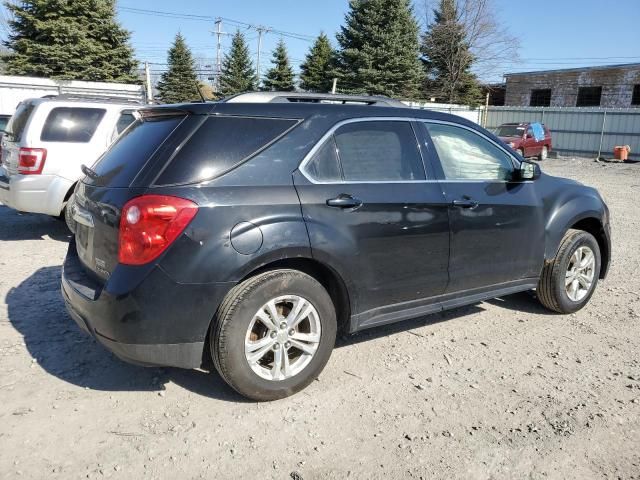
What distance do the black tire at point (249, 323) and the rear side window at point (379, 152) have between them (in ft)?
2.54

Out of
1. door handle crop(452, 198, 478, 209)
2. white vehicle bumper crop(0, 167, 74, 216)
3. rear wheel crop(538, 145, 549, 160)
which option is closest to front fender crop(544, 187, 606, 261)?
door handle crop(452, 198, 478, 209)

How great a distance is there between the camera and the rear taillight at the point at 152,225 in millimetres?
2771

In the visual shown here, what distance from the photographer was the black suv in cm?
282

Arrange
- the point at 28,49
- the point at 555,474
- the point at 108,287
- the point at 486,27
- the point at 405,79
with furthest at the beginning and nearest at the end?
the point at 486,27, the point at 405,79, the point at 28,49, the point at 108,287, the point at 555,474

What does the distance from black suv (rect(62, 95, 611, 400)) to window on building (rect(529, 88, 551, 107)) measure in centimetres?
3681

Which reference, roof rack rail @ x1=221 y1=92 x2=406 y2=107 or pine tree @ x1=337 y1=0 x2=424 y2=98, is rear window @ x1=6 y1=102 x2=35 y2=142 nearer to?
roof rack rail @ x1=221 y1=92 x2=406 y2=107

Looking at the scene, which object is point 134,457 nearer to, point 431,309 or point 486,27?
point 431,309

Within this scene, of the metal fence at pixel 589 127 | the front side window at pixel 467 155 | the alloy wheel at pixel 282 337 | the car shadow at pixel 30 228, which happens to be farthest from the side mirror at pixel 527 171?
the metal fence at pixel 589 127

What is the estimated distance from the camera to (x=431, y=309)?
3.81 meters

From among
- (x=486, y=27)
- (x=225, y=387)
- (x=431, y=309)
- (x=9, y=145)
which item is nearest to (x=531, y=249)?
(x=431, y=309)

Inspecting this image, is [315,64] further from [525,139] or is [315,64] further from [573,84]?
[525,139]

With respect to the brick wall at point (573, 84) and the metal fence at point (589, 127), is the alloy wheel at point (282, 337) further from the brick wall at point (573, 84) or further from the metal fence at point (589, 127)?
the brick wall at point (573, 84)

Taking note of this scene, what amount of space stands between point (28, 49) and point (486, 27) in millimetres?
31593

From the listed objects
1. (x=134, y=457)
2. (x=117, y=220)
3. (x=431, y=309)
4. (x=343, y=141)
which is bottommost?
(x=134, y=457)
